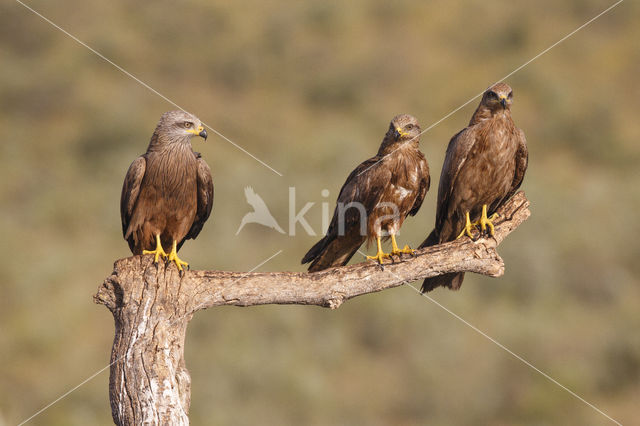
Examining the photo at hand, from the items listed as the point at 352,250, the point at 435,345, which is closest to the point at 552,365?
Result: the point at 435,345

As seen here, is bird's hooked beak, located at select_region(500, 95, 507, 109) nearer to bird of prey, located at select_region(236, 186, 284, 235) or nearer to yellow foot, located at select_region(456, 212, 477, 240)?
yellow foot, located at select_region(456, 212, 477, 240)

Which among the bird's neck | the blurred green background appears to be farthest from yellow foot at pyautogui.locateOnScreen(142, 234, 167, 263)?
the blurred green background

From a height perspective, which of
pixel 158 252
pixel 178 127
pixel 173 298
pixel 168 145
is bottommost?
pixel 173 298

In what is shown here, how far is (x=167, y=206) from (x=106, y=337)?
1116cm

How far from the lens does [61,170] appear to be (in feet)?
84.7

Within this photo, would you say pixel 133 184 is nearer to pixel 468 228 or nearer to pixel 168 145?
pixel 168 145

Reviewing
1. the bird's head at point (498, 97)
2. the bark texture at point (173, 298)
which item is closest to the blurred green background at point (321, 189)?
the bark texture at point (173, 298)

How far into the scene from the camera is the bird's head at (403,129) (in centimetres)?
650

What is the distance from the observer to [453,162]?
685cm

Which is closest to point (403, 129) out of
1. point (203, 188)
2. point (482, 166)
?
point (482, 166)

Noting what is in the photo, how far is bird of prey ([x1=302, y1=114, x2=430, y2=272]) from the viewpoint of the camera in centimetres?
658

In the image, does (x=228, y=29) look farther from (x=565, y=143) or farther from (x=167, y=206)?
(x=167, y=206)

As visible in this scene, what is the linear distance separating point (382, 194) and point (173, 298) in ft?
6.55

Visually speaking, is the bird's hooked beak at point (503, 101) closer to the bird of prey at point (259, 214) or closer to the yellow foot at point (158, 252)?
the yellow foot at point (158, 252)
